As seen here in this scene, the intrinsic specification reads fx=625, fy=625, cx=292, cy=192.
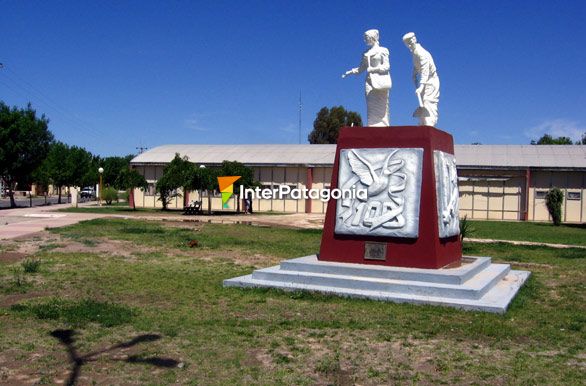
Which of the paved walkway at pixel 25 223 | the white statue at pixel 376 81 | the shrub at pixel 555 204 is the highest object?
the white statue at pixel 376 81

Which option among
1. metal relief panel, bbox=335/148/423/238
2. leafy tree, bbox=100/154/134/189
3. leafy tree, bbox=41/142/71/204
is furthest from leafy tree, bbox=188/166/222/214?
leafy tree, bbox=100/154/134/189

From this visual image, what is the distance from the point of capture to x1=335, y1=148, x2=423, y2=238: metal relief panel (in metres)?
10.3

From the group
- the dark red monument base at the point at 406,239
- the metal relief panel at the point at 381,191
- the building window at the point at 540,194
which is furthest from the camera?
the building window at the point at 540,194

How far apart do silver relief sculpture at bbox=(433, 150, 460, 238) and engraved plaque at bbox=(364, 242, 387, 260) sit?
37.9 inches

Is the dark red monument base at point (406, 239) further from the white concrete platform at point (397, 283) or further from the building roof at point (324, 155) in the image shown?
the building roof at point (324, 155)

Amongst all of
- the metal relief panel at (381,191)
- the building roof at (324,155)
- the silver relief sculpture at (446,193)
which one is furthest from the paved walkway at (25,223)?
the building roof at (324,155)

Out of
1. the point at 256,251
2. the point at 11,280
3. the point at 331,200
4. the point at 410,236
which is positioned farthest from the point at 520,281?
the point at 11,280

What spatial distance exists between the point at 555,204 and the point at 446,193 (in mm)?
21178

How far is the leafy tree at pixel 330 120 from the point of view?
221ft

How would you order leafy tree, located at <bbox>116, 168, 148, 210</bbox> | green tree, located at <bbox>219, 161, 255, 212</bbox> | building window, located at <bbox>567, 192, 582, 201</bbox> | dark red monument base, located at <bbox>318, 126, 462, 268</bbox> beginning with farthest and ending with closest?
leafy tree, located at <bbox>116, 168, 148, 210</bbox>, green tree, located at <bbox>219, 161, 255, 212</bbox>, building window, located at <bbox>567, 192, 582, 201</bbox>, dark red monument base, located at <bbox>318, 126, 462, 268</bbox>

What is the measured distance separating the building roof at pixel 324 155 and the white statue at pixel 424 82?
78.2 ft

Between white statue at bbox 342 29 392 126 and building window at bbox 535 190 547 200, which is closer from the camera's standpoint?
white statue at bbox 342 29 392 126

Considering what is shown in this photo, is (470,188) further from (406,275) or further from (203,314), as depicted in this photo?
(203,314)

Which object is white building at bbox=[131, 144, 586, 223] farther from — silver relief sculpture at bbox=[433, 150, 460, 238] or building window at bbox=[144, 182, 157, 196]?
silver relief sculpture at bbox=[433, 150, 460, 238]
